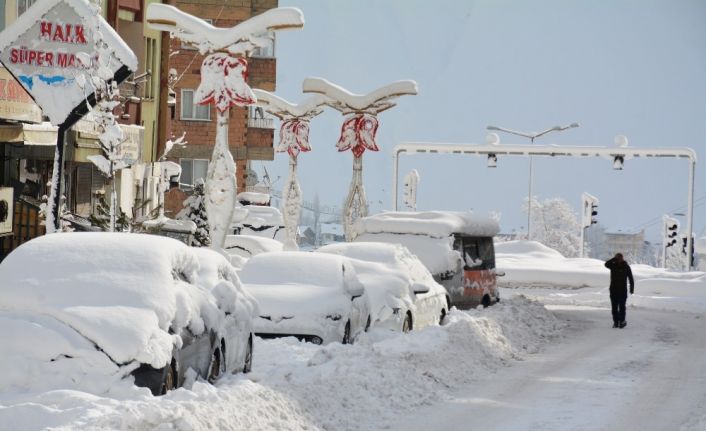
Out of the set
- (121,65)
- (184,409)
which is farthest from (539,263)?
(184,409)

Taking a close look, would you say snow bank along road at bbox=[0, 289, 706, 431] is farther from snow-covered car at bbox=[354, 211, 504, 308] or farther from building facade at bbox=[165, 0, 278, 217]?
building facade at bbox=[165, 0, 278, 217]

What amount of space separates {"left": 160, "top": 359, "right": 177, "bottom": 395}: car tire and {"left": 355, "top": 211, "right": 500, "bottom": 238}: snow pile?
17931 millimetres

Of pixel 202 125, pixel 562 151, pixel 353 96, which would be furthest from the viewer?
pixel 202 125

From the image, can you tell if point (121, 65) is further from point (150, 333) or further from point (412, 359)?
point (150, 333)

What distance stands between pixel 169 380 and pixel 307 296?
24.0 feet

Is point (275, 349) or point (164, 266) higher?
point (164, 266)

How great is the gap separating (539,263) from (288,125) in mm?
18215

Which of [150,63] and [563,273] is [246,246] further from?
[563,273]

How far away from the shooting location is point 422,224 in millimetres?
31141

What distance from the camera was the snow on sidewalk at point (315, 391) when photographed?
11.2 m

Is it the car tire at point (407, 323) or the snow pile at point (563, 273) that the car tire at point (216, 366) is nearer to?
the car tire at point (407, 323)

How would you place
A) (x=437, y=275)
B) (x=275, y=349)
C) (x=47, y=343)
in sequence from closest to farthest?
(x=47, y=343)
(x=275, y=349)
(x=437, y=275)

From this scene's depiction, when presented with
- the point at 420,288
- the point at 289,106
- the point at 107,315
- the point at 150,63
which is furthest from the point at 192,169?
the point at 107,315

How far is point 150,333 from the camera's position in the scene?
504 inches
